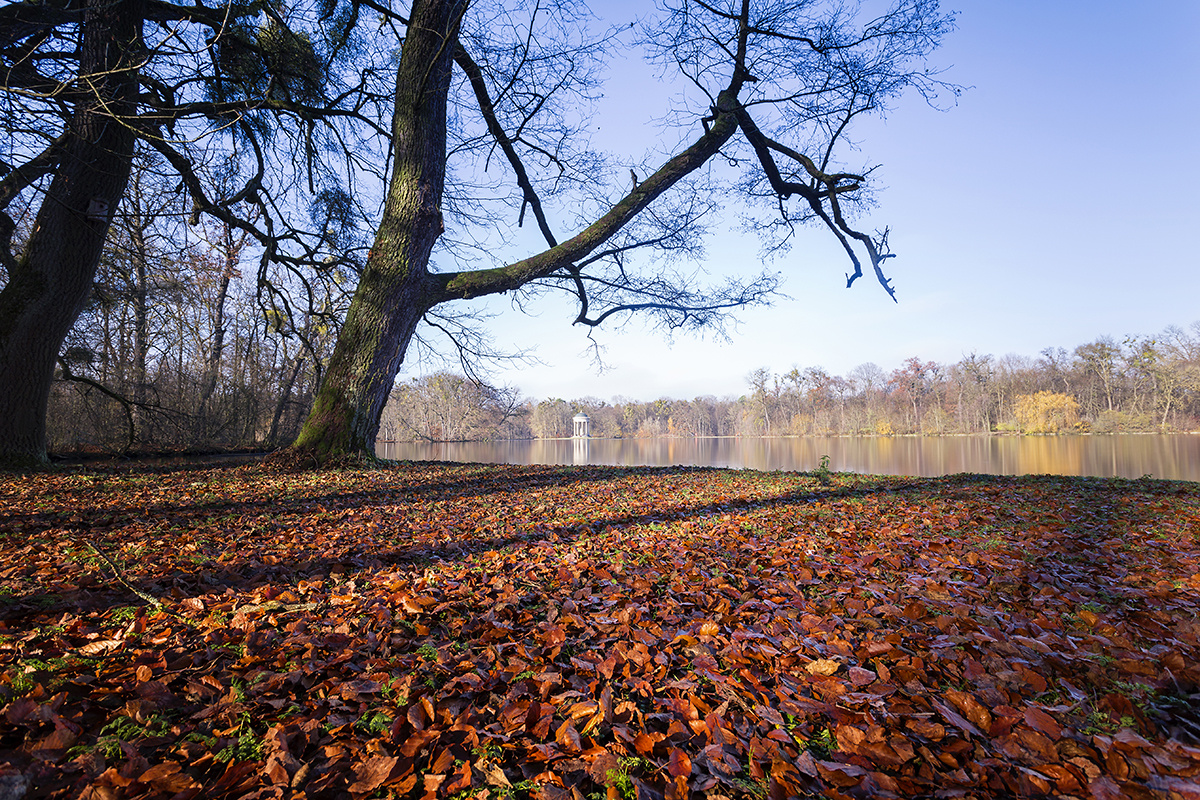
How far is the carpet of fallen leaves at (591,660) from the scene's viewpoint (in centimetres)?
116

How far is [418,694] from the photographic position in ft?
4.85

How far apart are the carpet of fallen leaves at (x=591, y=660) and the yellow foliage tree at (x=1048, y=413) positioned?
46.9 metres

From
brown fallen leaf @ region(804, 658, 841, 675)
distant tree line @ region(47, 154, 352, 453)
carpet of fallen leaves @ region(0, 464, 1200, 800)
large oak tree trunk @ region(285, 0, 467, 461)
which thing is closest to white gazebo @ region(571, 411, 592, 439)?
distant tree line @ region(47, 154, 352, 453)

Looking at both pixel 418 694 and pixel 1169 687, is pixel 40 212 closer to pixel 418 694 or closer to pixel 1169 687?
pixel 418 694

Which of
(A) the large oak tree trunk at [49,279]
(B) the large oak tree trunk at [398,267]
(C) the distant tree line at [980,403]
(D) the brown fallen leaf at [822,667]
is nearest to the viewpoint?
(D) the brown fallen leaf at [822,667]

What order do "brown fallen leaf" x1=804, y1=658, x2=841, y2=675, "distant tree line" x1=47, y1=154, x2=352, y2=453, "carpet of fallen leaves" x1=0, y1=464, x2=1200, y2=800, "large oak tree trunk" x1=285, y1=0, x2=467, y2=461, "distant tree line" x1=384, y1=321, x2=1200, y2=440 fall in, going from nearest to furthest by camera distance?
"carpet of fallen leaves" x1=0, y1=464, x2=1200, y2=800
"brown fallen leaf" x1=804, y1=658, x2=841, y2=675
"large oak tree trunk" x1=285, y1=0, x2=467, y2=461
"distant tree line" x1=47, y1=154, x2=352, y2=453
"distant tree line" x1=384, y1=321, x2=1200, y2=440

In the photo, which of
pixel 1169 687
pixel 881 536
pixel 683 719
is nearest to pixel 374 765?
pixel 683 719

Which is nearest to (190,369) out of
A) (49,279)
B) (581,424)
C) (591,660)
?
(49,279)

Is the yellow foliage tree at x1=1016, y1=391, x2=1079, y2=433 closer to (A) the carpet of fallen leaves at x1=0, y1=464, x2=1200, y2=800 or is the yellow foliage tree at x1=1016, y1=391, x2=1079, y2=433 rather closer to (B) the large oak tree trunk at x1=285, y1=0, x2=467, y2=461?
(A) the carpet of fallen leaves at x1=0, y1=464, x2=1200, y2=800

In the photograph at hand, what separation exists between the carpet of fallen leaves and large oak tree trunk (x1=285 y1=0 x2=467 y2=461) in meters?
2.83

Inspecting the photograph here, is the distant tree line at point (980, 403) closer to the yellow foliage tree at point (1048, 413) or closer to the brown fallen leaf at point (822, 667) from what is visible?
the yellow foliage tree at point (1048, 413)

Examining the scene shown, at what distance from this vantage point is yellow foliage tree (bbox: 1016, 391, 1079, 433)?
128ft

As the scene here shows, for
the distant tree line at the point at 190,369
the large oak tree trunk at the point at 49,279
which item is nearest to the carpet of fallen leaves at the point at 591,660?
the large oak tree trunk at the point at 49,279

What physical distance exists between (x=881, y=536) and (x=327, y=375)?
20.1 feet
